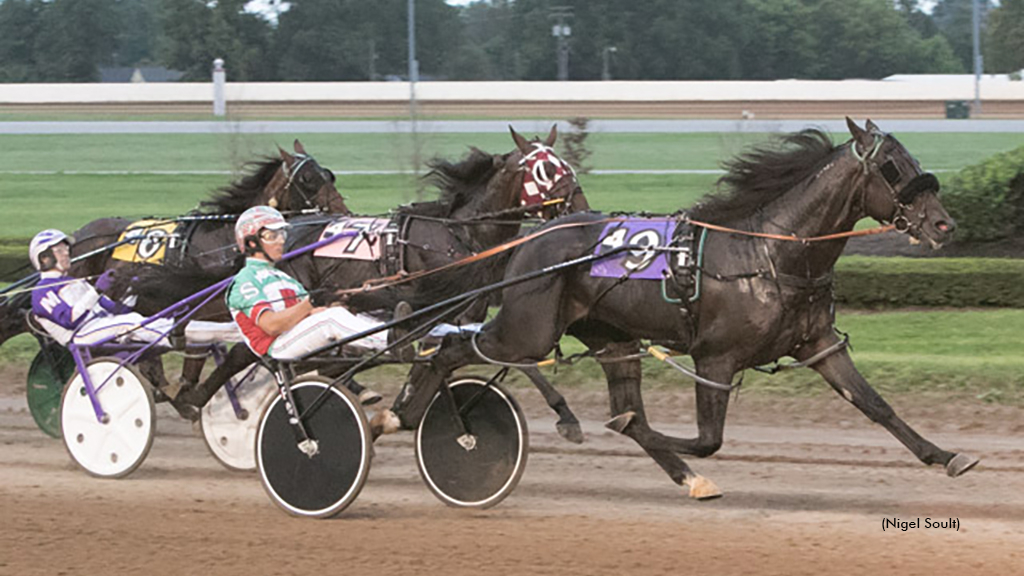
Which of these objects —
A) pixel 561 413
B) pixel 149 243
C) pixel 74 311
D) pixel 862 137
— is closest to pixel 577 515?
pixel 561 413

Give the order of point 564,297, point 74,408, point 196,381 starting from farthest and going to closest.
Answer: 1. point 196,381
2. point 74,408
3. point 564,297

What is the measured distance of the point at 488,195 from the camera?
855cm

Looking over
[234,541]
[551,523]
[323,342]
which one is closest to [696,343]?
[551,523]

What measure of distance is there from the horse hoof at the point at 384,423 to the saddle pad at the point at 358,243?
1.71 m

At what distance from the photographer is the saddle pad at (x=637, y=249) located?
261 inches

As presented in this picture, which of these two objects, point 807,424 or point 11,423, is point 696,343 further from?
point 11,423

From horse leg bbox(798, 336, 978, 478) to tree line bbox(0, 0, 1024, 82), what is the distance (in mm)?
40117

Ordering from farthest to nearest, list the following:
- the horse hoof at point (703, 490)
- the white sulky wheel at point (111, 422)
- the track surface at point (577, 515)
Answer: the white sulky wheel at point (111, 422) → the horse hoof at point (703, 490) → the track surface at point (577, 515)

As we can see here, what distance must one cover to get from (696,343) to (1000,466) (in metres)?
2.03

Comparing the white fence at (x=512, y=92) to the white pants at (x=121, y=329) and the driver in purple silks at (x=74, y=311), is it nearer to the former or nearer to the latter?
the driver in purple silks at (x=74, y=311)

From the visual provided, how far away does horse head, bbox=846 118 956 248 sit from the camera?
6.24m

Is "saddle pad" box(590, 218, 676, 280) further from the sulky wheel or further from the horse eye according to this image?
the sulky wheel

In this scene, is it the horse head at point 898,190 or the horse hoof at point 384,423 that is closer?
the horse head at point 898,190

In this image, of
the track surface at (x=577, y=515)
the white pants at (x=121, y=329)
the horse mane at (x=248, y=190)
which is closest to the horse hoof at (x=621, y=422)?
the track surface at (x=577, y=515)
